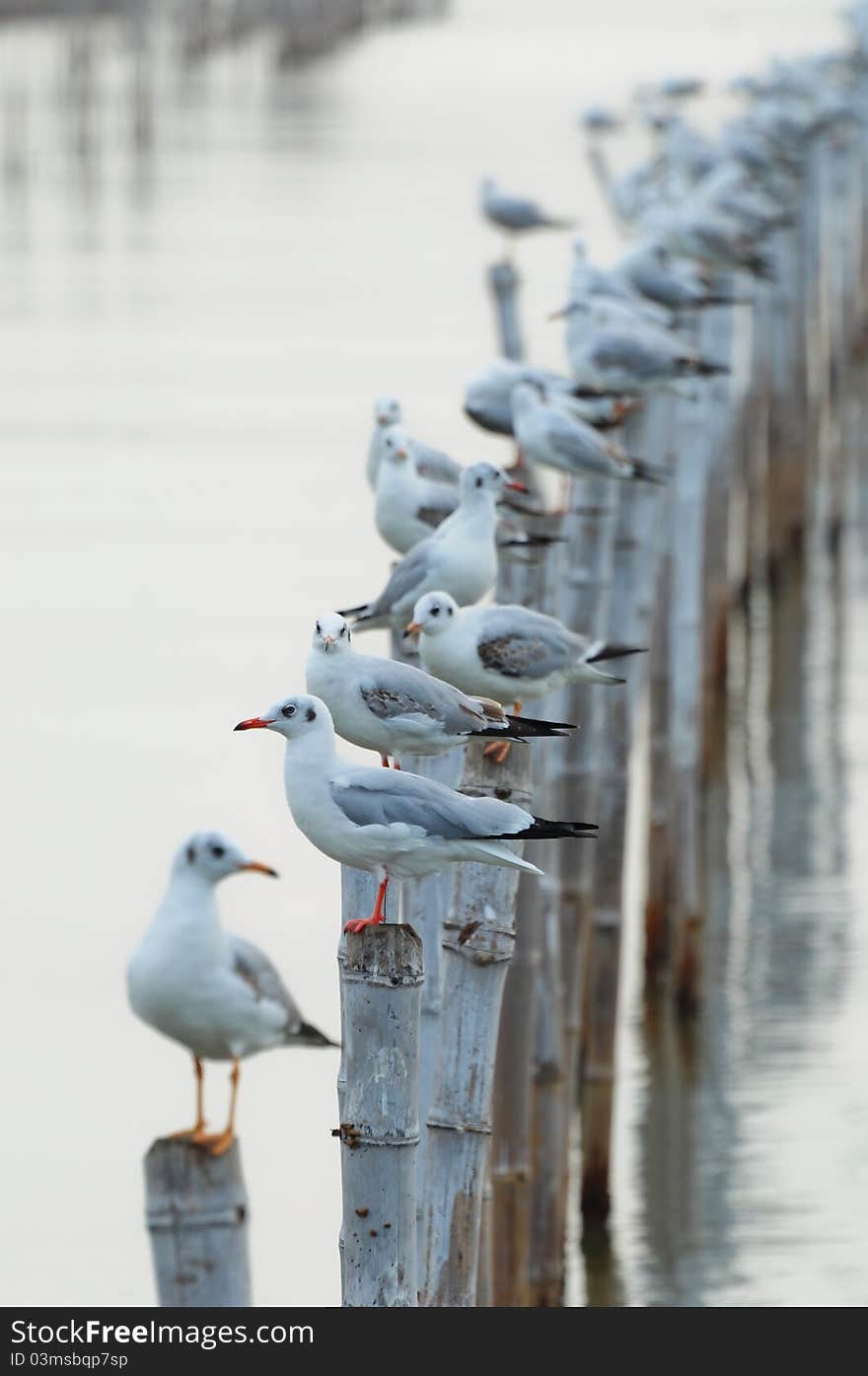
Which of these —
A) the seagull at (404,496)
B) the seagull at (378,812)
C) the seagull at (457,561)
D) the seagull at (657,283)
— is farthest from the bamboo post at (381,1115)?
the seagull at (657,283)

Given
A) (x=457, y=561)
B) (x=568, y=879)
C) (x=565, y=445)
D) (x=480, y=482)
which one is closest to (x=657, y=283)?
(x=568, y=879)

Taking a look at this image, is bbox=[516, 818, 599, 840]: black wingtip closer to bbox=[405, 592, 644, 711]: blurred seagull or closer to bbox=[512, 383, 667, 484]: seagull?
bbox=[405, 592, 644, 711]: blurred seagull

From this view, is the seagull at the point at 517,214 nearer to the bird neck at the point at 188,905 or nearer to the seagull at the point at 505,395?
the seagull at the point at 505,395

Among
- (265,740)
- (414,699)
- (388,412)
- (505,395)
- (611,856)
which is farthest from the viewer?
(265,740)

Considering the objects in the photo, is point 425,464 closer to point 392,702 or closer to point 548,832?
point 392,702

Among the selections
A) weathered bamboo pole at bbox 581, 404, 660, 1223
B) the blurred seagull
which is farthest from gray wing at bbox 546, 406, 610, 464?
the blurred seagull

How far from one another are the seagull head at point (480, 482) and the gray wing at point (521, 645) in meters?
0.40

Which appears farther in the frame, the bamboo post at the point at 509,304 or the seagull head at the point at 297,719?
the bamboo post at the point at 509,304

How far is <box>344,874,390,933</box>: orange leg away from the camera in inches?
220

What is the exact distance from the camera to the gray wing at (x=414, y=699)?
621cm

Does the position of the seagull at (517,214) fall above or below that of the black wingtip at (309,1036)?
above

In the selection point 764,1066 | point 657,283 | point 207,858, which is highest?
point 657,283

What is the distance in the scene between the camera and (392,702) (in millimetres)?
6234

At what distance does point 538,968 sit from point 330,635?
2701mm
